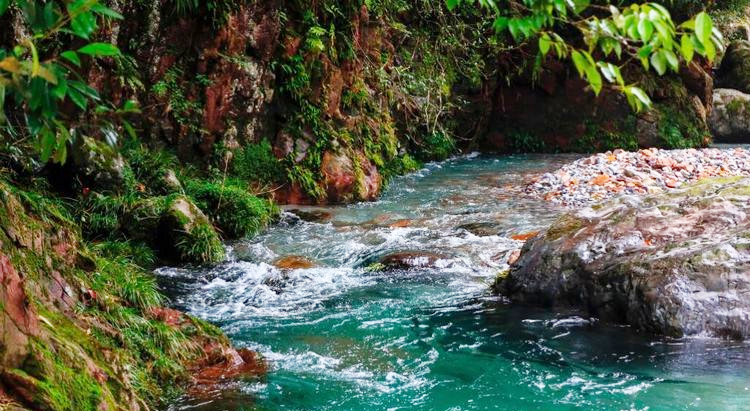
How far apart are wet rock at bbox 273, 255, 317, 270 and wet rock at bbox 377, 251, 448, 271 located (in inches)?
32.5

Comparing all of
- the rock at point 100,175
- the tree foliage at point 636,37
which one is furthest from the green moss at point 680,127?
the tree foliage at point 636,37

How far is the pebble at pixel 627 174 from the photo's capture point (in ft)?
40.3

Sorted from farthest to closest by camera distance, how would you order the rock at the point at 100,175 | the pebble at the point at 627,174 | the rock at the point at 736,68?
the rock at the point at 736,68
the pebble at the point at 627,174
the rock at the point at 100,175

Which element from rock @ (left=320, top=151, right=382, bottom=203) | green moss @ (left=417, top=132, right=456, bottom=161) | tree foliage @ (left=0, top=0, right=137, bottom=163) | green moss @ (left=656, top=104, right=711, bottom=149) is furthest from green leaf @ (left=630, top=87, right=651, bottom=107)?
green moss @ (left=656, top=104, right=711, bottom=149)

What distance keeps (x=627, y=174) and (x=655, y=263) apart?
8191 millimetres

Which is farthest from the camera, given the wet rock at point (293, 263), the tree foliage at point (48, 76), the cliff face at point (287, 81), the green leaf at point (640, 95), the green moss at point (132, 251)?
the cliff face at point (287, 81)

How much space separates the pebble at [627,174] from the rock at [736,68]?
897 centimetres

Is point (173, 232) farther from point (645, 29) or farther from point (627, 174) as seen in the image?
point (627, 174)

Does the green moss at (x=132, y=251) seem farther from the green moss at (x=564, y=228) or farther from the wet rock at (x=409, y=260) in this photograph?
the green moss at (x=564, y=228)

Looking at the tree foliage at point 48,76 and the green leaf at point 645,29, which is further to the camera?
the green leaf at point 645,29

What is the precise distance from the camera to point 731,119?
21125 millimetres

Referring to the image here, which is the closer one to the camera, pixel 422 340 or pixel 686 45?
pixel 686 45

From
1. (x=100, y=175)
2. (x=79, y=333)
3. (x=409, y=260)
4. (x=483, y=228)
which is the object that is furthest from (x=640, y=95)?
(x=483, y=228)

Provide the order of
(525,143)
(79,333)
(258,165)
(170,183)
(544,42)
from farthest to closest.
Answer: (525,143) → (258,165) → (170,183) → (79,333) → (544,42)
